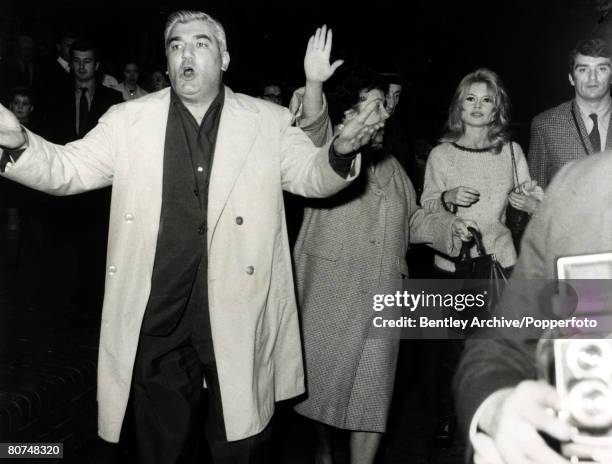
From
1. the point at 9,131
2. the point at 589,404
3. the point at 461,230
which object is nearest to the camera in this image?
the point at 589,404

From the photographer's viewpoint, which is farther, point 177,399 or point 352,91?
point 352,91

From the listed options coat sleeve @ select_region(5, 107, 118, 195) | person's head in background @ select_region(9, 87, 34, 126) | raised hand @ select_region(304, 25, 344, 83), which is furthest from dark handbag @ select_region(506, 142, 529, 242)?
person's head in background @ select_region(9, 87, 34, 126)

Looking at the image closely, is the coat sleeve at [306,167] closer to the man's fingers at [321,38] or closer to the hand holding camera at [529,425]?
the man's fingers at [321,38]

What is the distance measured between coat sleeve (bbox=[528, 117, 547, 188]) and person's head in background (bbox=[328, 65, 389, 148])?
739 mm

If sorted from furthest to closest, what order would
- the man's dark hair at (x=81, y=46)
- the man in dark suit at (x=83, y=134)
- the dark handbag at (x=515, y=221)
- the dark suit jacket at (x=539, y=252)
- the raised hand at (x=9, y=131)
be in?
the man's dark hair at (x=81, y=46) < the man in dark suit at (x=83, y=134) < the dark handbag at (x=515, y=221) < the raised hand at (x=9, y=131) < the dark suit jacket at (x=539, y=252)

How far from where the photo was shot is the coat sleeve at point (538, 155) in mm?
2879

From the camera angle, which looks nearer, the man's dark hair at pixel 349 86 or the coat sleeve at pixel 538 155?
the man's dark hair at pixel 349 86

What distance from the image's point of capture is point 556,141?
2820 mm

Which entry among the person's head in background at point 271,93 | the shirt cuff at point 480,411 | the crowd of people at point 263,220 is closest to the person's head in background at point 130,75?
the person's head in background at point 271,93

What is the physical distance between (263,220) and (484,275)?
79cm

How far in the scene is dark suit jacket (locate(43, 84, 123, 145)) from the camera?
150 inches

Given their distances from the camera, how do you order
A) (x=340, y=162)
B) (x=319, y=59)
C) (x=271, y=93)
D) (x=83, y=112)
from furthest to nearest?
(x=271, y=93) → (x=83, y=112) → (x=319, y=59) → (x=340, y=162)

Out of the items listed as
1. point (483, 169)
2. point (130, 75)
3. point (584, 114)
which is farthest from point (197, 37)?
point (130, 75)

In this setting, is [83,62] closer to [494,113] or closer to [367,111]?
[494,113]
